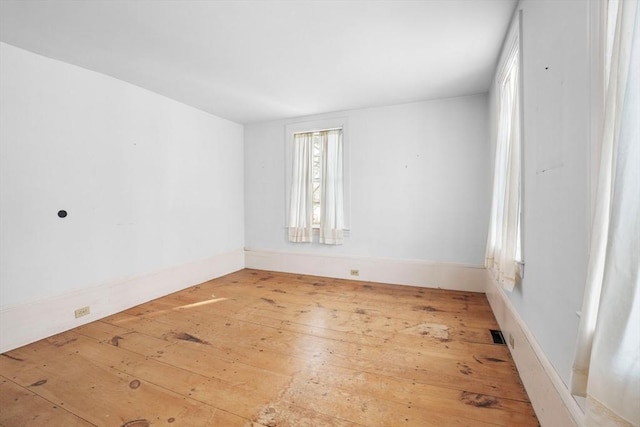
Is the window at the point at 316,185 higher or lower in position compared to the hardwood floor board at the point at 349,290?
higher

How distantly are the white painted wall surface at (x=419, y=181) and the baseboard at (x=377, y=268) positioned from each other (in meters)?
0.10

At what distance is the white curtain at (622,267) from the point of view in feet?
2.15

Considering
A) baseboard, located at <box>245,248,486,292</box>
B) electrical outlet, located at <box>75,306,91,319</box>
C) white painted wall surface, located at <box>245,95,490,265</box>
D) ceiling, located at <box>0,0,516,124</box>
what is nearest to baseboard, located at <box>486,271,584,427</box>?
baseboard, located at <box>245,248,486,292</box>

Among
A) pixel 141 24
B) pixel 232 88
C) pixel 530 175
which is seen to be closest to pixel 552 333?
pixel 530 175

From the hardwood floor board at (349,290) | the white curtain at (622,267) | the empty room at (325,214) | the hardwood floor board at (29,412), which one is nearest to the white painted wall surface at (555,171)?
the empty room at (325,214)

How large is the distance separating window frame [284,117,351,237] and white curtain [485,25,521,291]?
6.79 feet

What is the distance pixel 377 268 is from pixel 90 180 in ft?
12.0

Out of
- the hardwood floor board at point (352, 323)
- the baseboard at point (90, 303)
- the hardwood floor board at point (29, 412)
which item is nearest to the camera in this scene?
the hardwood floor board at point (29, 412)

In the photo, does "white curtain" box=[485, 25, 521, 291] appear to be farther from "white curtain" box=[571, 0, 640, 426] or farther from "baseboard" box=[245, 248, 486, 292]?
"white curtain" box=[571, 0, 640, 426]

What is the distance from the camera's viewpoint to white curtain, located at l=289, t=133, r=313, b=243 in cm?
457

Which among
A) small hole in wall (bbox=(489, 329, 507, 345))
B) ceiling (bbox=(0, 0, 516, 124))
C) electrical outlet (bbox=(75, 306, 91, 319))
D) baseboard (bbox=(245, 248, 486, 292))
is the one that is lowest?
small hole in wall (bbox=(489, 329, 507, 345))

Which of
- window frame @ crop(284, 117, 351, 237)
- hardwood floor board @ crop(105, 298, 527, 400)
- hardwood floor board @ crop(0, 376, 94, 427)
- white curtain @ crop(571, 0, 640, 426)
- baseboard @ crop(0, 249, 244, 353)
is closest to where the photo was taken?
white curtain @ crop(571, 0, 640, 426)

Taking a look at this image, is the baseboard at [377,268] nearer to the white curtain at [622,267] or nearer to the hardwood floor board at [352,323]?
the hardwood floor board at [352,323]

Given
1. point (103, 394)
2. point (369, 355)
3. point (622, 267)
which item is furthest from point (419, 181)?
point (103, 394)
